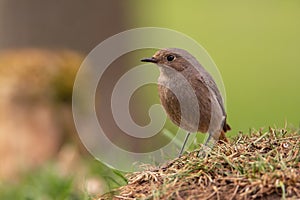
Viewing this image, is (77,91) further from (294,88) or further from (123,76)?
(294,88)

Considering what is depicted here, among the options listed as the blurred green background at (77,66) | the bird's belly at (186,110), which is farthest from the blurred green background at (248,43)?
the bird's belly at (186,110)

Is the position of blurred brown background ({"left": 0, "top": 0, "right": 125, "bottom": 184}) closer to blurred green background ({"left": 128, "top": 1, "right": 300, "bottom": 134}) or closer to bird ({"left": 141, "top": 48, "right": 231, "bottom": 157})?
blurred green background ({"left": 128, "top": 1, "right": 300, "bottom": 134})

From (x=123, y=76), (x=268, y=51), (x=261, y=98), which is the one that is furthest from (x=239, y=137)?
(x=268, y=51)

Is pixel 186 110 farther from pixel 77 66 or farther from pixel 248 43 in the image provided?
pixel 248 43

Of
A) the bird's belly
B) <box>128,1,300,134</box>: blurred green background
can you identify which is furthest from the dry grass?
<box>128,1,300,134</box>: blurred green background

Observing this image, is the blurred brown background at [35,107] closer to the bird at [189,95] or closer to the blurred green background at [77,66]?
the blurred green background at [77,66]

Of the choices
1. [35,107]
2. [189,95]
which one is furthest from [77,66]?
[189,95]
